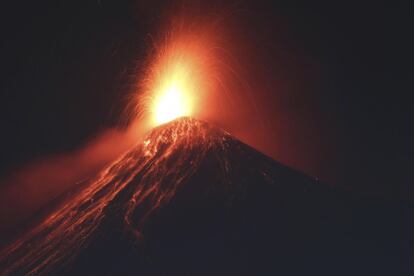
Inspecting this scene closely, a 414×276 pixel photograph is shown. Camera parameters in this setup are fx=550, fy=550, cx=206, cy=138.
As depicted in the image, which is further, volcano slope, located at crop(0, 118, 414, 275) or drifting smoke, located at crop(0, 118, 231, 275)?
drifting smoke, located at crop(0, 118, 231, 275)

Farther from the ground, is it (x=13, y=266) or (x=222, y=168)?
(x=222, y=168)

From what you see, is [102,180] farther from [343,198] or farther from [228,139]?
[343,198]

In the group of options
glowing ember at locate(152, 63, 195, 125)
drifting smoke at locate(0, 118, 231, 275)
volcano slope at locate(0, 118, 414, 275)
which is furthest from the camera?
glowing ember at locate(152, 63, 195, 125)

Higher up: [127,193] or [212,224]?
[212,224]

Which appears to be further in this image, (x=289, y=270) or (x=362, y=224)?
(x=362, y=224)

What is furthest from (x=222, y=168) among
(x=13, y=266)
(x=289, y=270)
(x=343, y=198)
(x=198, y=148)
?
(x=13, y=266)

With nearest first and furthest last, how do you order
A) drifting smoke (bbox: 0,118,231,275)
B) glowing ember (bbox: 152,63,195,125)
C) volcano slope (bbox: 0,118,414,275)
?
volcano slope (bbox: 0,118,414,275) < drifting smoke (bbox: 0,118,231,275) < glowing ember (bbox: 152,63,195,125)

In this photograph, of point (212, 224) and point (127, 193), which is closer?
point (212, 224)

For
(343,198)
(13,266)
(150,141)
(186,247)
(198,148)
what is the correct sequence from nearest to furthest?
(186,247) < (13,266) < (343,198) < (198,148) < (150,141)
